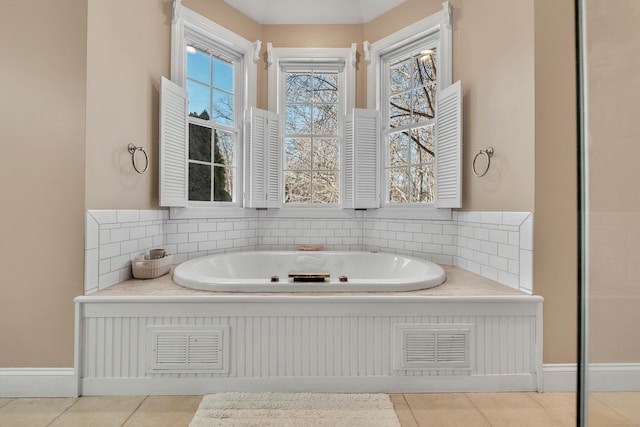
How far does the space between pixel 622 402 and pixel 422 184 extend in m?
2.41

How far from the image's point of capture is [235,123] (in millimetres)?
3037

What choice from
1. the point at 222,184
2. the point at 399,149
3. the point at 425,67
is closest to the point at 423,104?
the point at 425,67

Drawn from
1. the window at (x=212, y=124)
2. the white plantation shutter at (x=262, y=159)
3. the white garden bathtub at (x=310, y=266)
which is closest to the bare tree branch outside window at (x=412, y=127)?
the white garden bathtub at (x=310, y=266)

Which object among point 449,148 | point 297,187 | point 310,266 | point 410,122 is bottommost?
point 310,266

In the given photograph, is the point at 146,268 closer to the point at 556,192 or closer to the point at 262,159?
the point at 262,159

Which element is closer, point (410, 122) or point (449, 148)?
point (449, 148)

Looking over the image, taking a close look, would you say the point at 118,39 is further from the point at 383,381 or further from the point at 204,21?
the point at 383,381

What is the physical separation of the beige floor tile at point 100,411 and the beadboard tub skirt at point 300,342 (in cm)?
4

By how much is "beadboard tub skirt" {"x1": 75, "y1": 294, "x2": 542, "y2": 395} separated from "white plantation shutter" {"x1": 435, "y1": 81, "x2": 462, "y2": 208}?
0.97 m

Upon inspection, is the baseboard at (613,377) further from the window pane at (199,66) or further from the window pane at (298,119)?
the window pane at (199,66)

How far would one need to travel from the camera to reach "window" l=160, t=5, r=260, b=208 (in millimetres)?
2404

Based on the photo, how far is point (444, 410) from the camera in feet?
5.10

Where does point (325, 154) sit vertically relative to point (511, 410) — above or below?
above

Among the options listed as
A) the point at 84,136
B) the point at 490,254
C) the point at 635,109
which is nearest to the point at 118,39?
the point at 84,136
